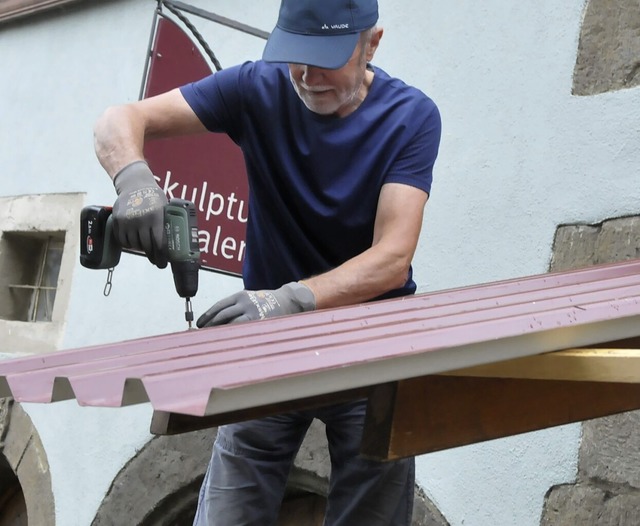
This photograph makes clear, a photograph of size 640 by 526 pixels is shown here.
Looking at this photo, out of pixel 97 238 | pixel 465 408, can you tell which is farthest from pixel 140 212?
pixel 465 408

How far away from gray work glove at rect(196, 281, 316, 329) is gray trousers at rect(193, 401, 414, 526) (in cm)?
37

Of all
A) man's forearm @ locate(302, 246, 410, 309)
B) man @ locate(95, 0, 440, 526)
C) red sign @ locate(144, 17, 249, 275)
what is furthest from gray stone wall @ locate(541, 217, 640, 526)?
red sign @ locate(144, 17, 249, 275)

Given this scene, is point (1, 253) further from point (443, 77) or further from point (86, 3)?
point (443, 77)

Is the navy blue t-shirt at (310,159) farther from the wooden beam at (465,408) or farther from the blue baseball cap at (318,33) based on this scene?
the wooden beam at (465,408)

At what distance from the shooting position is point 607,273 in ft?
7.06

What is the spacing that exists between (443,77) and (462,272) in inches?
32.3

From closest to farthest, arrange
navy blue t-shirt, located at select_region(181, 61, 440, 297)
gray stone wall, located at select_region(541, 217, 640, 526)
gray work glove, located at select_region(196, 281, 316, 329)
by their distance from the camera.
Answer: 1. gray work glove, located at select_region(196, 281, 316, 329)
2. navy blue t-shirt, located at select_region(181, 61, 440, 297)
3. gray stone wall, located at select_region(541, 217, 640, 526)

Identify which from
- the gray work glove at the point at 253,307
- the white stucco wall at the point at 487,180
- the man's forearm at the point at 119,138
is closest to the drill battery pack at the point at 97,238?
the man's forearm at the point at 119,138

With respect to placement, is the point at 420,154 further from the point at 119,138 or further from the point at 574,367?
the point at 574,367

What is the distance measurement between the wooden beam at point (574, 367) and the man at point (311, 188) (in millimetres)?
749

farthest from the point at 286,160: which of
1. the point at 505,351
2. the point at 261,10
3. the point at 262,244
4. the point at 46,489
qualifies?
the point at 46,489

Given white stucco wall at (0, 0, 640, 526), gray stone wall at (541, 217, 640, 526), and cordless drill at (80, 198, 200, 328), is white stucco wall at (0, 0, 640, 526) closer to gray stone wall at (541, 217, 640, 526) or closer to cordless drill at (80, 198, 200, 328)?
gray stone wall at (541, 217, 640, 526)

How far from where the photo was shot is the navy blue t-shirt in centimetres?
251

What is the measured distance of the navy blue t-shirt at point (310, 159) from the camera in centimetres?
251
